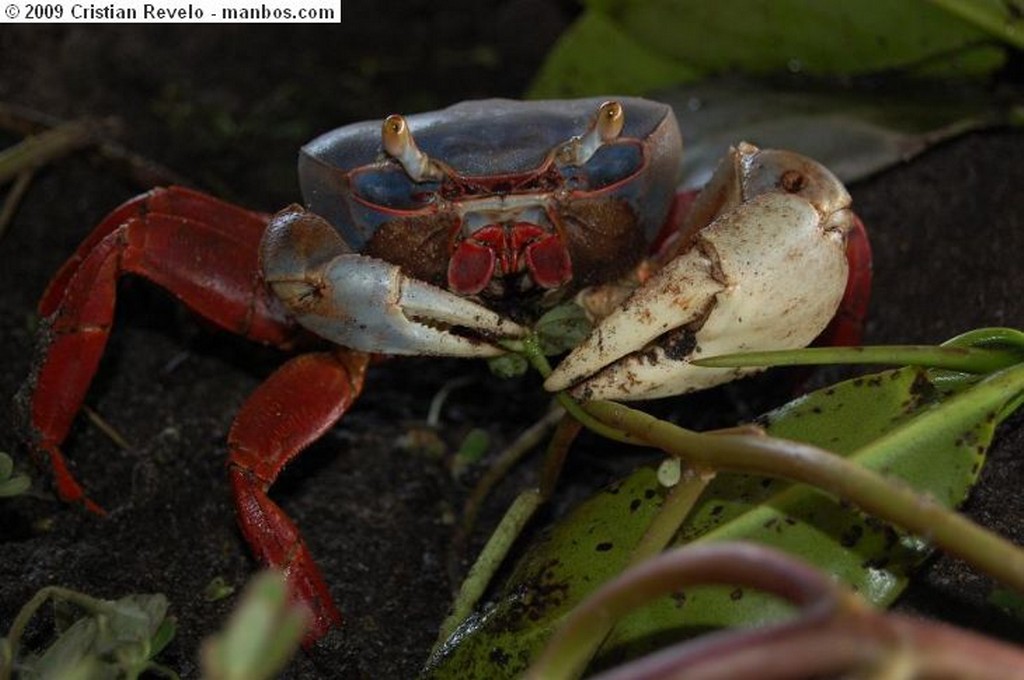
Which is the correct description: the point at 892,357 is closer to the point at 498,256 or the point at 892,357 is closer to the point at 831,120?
the point at 498,256

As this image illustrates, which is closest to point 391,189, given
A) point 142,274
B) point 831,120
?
point 142,274

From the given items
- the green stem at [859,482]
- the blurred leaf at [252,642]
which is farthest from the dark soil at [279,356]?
the blurred leaf at [252,642]

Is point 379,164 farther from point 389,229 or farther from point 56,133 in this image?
point 56,133

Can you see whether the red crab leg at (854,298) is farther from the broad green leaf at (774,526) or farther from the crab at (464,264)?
the broad green leaf at (774,526)

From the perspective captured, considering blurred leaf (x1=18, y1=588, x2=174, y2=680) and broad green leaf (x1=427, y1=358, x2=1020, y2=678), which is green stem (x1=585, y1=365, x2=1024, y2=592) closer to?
broad green leaf (x1=427, y1=358, x2=1020, y2=678)

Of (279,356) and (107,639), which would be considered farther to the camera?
(279,356)

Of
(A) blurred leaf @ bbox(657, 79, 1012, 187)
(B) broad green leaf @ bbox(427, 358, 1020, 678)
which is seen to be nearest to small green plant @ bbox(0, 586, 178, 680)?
(B) broad green leaf @ bbox(427, 358, 1020, 678)

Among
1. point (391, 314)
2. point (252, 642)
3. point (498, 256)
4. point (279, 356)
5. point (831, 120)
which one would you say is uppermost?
point (252, 642)
